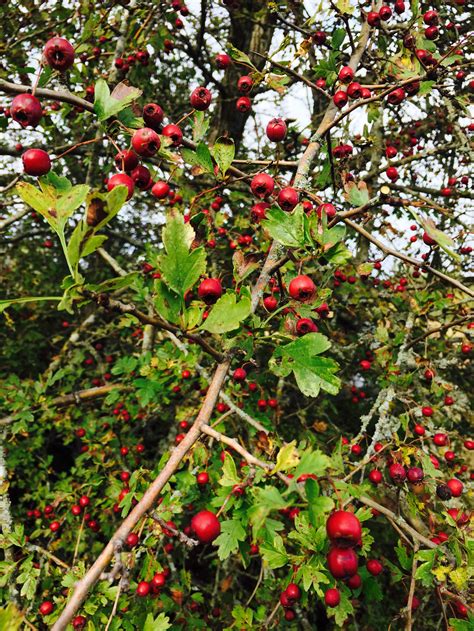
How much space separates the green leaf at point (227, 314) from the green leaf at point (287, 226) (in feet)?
0.72

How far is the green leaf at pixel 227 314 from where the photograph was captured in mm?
921

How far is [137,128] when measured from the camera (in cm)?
115

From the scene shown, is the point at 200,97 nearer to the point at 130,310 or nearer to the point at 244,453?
the point at 130,310

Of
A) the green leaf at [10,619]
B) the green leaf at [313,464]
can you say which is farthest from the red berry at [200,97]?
the green leaf at [10,619]

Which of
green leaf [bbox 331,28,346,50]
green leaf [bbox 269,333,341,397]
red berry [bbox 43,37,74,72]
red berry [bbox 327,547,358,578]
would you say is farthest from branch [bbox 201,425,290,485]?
green leaf [bbox 331,28,346,50]

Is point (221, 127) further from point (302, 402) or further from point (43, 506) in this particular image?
point (43, 506)

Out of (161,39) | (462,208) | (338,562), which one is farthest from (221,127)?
(338,562)

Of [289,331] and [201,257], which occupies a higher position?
[201,257]

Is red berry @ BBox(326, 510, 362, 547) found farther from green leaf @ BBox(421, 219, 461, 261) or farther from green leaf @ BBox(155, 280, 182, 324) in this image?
green leaf @ BBox(421, 219, 461, 261)

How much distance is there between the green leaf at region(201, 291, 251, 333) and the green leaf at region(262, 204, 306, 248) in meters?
0.22

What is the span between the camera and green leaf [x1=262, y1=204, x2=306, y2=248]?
106 centimetres

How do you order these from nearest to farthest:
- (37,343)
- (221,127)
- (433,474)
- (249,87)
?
(433,474)
(249,87)
(221,127)
(37,343)

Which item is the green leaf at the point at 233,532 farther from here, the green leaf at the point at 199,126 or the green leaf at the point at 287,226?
the green leaf at the point at 199,126

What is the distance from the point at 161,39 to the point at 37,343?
11.7 feet
